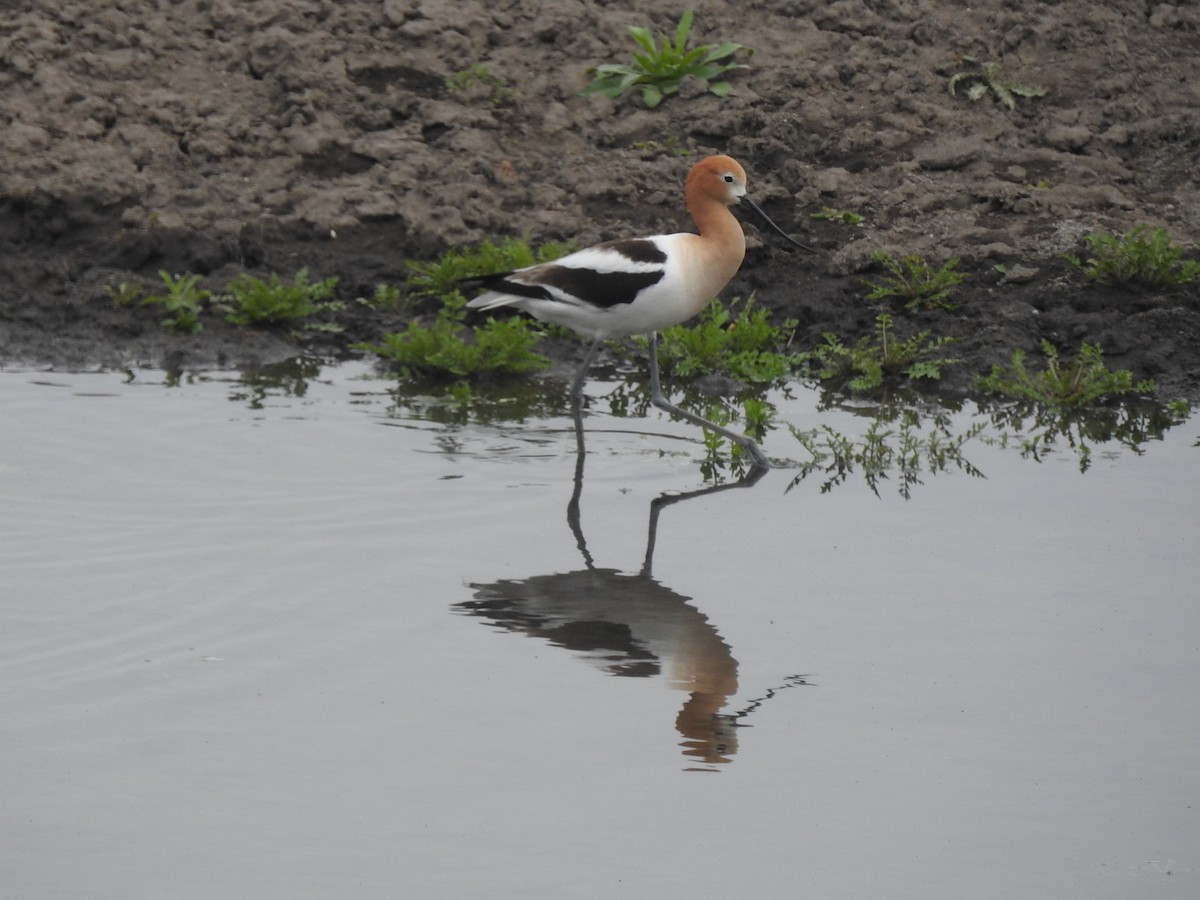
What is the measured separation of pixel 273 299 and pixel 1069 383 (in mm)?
4192

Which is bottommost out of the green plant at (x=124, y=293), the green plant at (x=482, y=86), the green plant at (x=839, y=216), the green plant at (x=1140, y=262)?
the green plant at (x=124, y=293)

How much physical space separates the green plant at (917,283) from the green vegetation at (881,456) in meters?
1.46

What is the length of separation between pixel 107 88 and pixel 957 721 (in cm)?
809

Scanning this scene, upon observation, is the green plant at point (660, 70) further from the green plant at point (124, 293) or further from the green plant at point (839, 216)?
the green plant at point (124, 293)

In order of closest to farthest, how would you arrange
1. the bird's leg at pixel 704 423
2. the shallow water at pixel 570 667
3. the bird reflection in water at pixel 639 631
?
the shallow water at pixel 570 667
the bird reflection in water at pixel 639 631
the bird's leg at pixel 704 423

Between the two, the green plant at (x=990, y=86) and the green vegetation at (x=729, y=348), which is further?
the green plant at (x=990, y=86)

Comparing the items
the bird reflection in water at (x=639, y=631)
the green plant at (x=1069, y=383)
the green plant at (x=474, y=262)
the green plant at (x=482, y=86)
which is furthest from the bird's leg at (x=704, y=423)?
the green plant at (x=482, y=86)

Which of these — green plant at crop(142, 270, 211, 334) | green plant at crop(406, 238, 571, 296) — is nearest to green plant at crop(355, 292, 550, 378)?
green plant at crop(406, 238, 571, 296)

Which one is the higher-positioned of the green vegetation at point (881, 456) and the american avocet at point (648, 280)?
the american avocet at point (648, 280)

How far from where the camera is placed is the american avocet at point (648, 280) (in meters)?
8.19

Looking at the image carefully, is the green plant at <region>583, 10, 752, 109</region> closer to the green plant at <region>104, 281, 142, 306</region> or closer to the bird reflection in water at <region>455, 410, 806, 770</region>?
the green plant at <region>104, 281, 142, 306</region>

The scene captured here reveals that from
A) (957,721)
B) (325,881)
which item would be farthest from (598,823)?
(957,721)

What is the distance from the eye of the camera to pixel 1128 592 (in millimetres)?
6391

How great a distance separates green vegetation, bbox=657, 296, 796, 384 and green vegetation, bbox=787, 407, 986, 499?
41.1 inches
